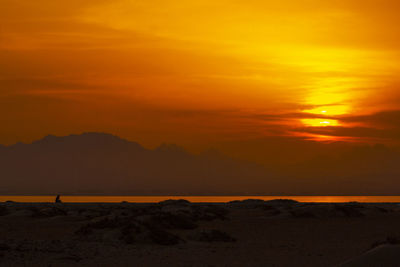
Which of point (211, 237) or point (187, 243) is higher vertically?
point (211, 237)

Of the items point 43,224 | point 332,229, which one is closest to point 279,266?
point 332,229

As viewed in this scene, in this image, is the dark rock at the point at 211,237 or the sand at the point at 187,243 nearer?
the sand at the point at 187,243

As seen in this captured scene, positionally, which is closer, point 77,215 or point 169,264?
point 169,264

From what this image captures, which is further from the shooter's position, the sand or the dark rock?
the dark rock

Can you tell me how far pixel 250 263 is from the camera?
23750 millimetres

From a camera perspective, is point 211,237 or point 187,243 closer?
point 187,243

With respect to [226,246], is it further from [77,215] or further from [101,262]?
[77,215]

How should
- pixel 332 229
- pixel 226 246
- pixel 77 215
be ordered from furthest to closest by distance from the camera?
pixel 77 215, pixel 332 229, pixel 226 246

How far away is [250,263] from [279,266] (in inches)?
53.5

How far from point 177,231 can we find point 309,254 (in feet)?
42.9

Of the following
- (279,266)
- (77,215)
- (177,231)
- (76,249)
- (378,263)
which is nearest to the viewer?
(378,263)

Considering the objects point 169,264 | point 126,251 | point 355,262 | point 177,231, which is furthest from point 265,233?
point 355,262

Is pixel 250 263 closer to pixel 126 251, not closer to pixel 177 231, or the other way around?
pixel 126 251

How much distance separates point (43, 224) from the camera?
44.5 meters
